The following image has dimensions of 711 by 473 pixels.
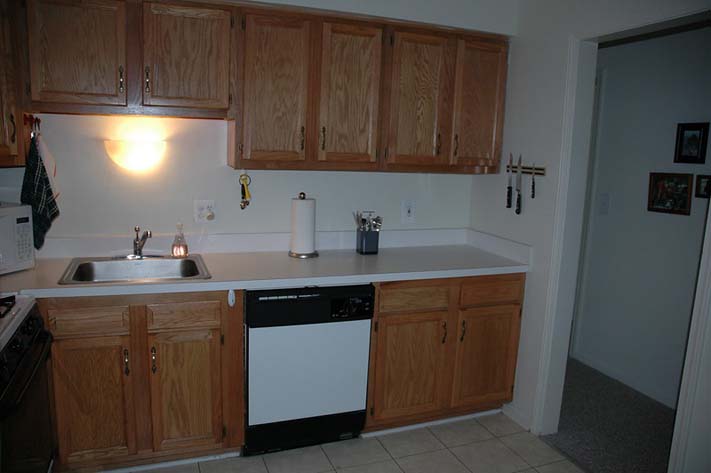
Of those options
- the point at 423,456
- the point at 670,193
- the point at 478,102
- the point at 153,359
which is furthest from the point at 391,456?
the point at 670,193

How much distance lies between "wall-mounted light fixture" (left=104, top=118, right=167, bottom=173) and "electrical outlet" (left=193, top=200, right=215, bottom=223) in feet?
0.95

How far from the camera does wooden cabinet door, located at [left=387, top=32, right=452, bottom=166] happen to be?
285cm

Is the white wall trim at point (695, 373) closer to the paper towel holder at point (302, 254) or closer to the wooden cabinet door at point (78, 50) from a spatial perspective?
the paper towel holder at point (302, 254)

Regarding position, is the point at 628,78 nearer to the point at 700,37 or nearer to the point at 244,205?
the point at 700,37

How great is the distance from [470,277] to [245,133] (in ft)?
4.46

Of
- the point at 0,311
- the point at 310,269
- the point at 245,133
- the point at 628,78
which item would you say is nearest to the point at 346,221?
the point at 310,269

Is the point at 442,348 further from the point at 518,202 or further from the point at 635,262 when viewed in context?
the point at 635,262

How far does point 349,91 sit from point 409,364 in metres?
1.43

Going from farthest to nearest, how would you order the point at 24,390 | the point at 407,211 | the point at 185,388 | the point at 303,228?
the point at 407,211 < the point at 303,228 < the point at 185,388 < the point at 24,390

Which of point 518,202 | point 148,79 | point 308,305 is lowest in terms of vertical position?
Result: point 308,305

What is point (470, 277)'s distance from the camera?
286 cm

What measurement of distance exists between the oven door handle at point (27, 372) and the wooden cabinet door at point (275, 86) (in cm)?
116

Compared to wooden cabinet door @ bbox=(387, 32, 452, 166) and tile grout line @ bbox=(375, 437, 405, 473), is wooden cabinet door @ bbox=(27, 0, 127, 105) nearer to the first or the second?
wooden cabinet door @ bbox=(387, 32, 452, 166)

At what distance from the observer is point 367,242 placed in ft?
9.99
